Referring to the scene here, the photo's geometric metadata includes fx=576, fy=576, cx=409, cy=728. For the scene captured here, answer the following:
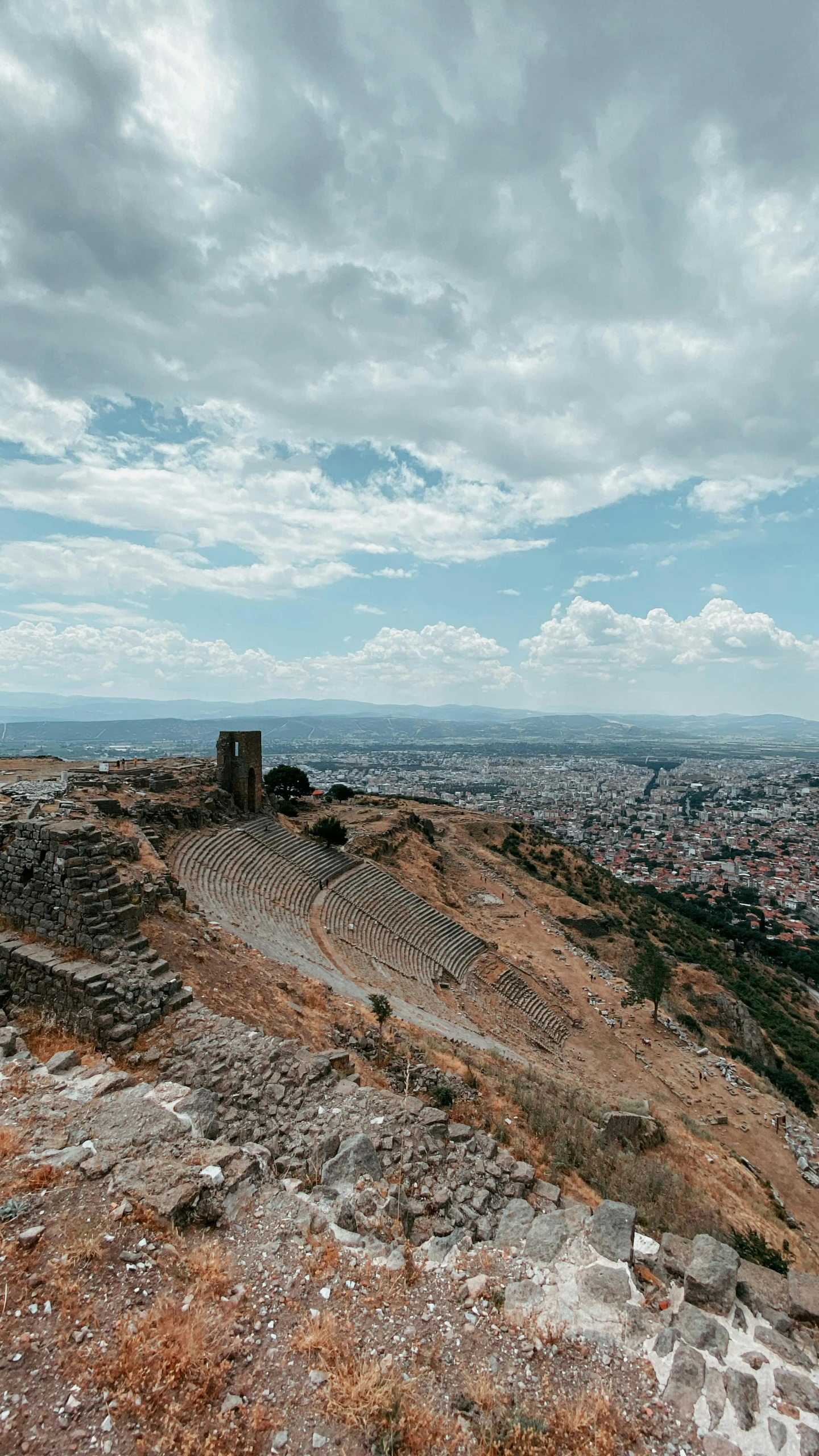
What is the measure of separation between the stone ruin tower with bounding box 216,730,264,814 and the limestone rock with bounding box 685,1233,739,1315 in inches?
1047

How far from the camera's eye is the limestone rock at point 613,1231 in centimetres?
528

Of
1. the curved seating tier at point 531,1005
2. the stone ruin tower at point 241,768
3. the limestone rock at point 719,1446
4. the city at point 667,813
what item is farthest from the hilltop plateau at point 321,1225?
the city at point 667,813

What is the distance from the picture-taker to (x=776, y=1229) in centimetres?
1162

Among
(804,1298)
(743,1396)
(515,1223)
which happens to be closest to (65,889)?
(515,1223)

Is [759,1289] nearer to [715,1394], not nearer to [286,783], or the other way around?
[715,1394]

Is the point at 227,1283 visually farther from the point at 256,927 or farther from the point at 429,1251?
the point at 256,927

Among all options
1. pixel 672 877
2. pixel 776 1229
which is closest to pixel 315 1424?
pixel 776 1229

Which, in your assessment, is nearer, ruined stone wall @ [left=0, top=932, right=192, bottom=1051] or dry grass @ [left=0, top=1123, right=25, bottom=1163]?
dry grass @ [left=0, top=1123, right=25, bottom=1163]

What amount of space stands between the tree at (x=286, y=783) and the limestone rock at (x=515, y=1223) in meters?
34.6

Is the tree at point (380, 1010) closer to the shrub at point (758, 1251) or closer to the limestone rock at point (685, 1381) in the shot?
the shrub at point (758, 1251)

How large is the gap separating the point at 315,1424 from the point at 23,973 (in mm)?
7342

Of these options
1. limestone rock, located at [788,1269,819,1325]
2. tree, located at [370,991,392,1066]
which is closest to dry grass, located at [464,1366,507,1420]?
limestone rock, located at [788,1269,819,1325]

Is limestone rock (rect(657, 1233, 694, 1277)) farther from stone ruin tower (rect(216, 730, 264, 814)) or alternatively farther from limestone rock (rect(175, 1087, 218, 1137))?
stone ruin tower (rect(216, 730, 264, 814))

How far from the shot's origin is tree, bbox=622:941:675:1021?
2455cm
